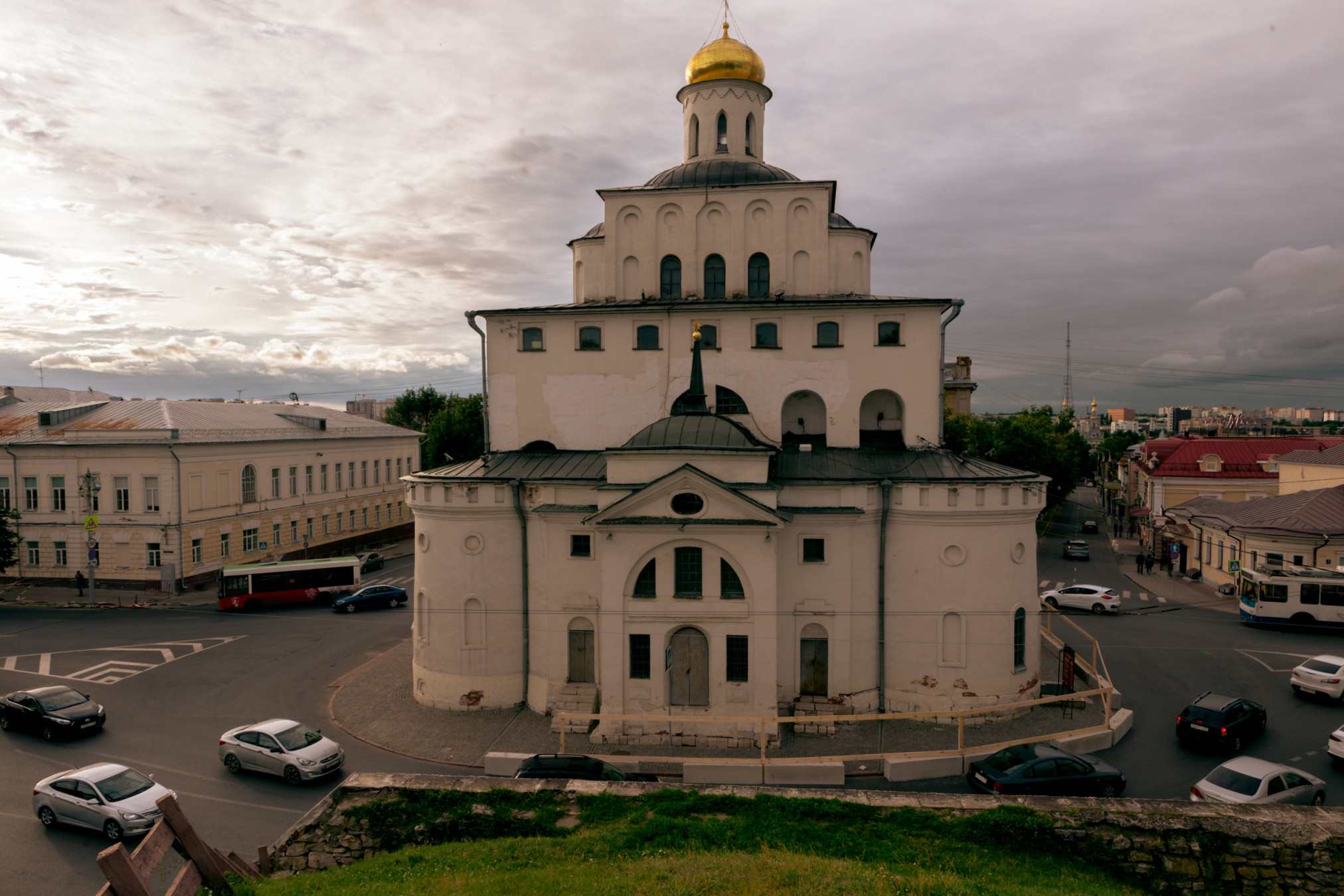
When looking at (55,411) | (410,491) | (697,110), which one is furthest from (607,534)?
(55,411)

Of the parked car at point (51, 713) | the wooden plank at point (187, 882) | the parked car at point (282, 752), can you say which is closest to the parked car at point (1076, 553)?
the parked car at point (282, 752)

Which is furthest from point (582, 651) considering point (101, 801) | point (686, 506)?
point (101, 801)

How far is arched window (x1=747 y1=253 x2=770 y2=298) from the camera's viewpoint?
86.4ft

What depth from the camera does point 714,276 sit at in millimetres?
26562

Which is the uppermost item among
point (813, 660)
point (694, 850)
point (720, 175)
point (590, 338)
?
point (720, 175)

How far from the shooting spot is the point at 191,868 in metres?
8.83

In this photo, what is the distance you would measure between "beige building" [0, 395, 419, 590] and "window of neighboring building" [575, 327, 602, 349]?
26.6 meters

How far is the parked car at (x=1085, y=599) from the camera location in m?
34.6

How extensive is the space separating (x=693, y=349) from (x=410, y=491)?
1041 cm

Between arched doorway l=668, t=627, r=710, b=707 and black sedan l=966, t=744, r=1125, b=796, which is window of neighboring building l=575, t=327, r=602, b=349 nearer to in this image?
arched doorway l=668, t=627, r=710, b=707

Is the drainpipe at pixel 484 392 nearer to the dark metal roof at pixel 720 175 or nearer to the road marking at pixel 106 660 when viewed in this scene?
the dark metal roof at pixel 720 175

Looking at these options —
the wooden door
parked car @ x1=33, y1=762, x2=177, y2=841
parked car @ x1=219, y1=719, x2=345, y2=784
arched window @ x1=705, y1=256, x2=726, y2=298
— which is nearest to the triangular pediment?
the wooden door

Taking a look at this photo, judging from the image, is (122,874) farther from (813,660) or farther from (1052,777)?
(813,660)

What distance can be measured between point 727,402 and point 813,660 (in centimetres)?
886
